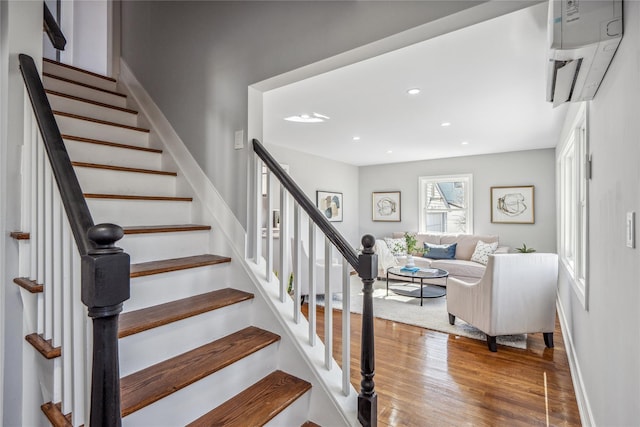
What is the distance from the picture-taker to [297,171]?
20.4ft

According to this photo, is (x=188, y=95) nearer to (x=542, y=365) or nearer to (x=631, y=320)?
(x=631, y=320)

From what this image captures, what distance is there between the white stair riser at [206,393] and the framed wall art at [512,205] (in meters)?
5.74

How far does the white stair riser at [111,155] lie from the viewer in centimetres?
221

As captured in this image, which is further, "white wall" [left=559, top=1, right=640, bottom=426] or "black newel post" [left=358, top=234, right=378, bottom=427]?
"black newel post" [left=358, top=234, right=378, bottom=427]

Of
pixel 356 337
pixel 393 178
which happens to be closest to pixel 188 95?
pixel 356 337

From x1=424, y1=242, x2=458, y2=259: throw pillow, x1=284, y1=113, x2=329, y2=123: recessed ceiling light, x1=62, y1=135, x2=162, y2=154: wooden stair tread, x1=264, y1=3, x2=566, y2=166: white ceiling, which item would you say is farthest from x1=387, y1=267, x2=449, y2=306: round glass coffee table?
x1=62, y1=135, x2=162, y2=154: wooden stair tread

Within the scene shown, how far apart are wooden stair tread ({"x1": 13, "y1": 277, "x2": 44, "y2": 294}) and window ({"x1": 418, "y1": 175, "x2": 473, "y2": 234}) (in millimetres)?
6670

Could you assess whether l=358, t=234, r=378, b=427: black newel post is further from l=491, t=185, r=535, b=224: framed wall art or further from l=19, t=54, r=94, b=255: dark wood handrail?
l=491, t=185, r=535, b=224: framed wall art

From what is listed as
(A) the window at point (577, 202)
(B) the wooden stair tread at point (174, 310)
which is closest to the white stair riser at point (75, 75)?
(B) the wooden stair tread at point (174, 310)

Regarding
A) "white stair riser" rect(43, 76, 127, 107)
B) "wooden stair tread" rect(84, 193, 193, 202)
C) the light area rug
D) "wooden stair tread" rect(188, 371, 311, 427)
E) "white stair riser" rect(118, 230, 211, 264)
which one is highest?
"white stair riser" rect(43, 76, 127, 107)

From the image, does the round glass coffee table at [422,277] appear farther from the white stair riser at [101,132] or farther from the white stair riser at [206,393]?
the white stair riser at [101,132]

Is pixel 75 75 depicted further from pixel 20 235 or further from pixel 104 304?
pixel 104 304

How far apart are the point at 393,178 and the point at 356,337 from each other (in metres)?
4.76

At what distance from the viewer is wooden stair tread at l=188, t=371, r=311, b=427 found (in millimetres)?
1477
